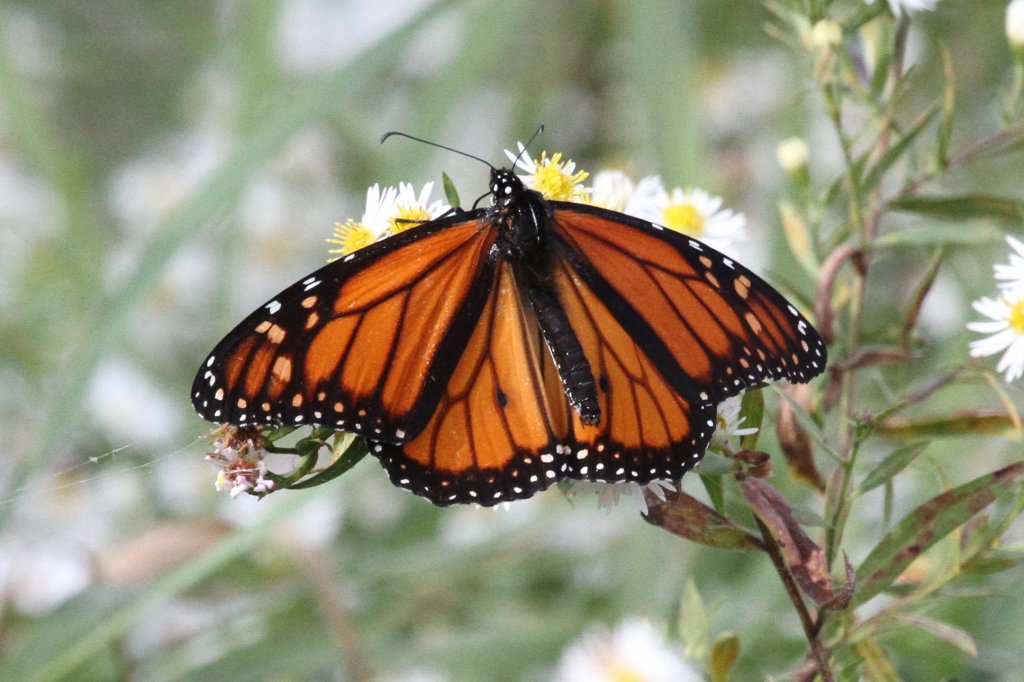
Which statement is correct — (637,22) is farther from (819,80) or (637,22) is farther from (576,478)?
(576,478)

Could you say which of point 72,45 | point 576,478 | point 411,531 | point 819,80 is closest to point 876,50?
point 819,80

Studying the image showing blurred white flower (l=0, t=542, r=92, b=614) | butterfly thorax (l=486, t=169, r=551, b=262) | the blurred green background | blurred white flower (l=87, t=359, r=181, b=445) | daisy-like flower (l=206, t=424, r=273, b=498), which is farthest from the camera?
blurred white flower (l=87, t=359, r=181, b=445)

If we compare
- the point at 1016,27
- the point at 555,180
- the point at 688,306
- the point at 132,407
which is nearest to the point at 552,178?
the point at 555,180

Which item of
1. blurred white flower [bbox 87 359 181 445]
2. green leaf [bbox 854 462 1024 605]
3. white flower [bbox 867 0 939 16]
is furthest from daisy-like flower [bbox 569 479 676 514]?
blurred white flower [bbox 87 359 181 445]

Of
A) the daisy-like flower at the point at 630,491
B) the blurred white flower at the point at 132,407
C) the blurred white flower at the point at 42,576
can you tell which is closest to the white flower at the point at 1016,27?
the daisy-like flower at the point at 630,491

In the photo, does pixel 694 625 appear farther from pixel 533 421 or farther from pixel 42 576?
pixel 42 576

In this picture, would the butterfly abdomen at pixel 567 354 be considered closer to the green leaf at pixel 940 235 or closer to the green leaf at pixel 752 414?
the green leaf at pixel 752 414

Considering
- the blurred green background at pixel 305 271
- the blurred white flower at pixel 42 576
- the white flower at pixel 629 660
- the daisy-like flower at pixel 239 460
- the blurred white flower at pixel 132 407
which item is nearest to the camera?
the daisy-like flower at pixel 239 460

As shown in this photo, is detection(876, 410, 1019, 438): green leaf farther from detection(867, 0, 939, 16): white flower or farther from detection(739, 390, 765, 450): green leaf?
detection(867, 0, 939, 16): white flower
